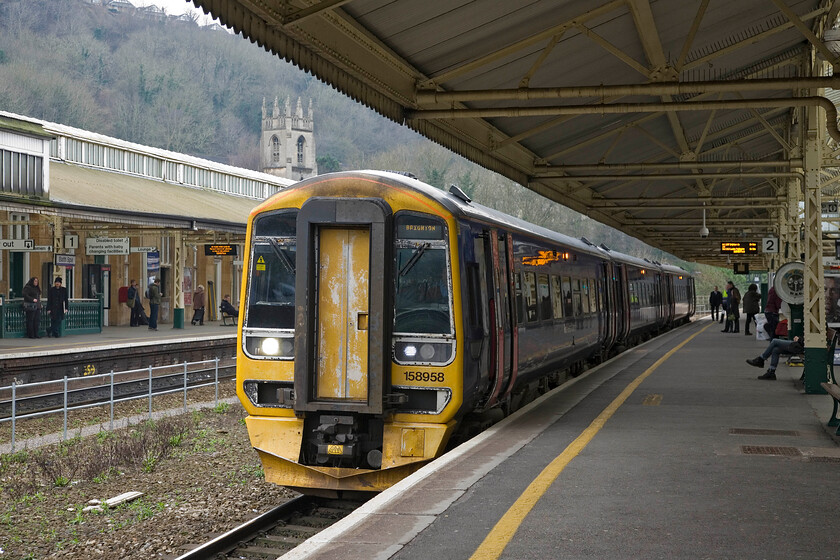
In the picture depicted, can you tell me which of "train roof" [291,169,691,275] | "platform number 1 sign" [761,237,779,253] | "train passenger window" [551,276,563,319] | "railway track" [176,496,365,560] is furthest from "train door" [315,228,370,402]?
"platform number 1 sign" [761,237,779,253]

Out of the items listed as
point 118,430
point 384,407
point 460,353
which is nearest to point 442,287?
point 460,353

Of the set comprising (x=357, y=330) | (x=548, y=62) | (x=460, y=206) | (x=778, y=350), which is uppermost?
(x=548, y=62)

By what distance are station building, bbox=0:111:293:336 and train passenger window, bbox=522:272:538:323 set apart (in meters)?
10.9

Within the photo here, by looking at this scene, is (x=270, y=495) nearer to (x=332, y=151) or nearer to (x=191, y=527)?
(x=191, y=527)

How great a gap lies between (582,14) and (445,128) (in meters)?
3.44

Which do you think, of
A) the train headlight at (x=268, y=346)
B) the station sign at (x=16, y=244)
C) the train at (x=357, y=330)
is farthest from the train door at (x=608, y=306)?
the station sign at (x=16, y=244)

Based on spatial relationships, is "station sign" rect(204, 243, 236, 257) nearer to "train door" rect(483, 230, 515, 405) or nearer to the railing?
the railing

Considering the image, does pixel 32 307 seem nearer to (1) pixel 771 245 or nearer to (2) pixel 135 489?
(2) pixel 135 489

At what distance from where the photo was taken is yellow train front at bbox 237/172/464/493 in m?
9.41

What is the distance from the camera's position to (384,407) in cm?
938

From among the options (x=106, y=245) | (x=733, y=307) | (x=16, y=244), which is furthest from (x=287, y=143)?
(x=16, y=244)

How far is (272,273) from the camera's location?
9.91 metres

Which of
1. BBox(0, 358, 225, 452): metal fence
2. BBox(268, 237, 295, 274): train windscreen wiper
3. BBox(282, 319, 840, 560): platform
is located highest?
BBox(268, 237, 295, 274): train windscreen wiper

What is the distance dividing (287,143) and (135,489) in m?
137
